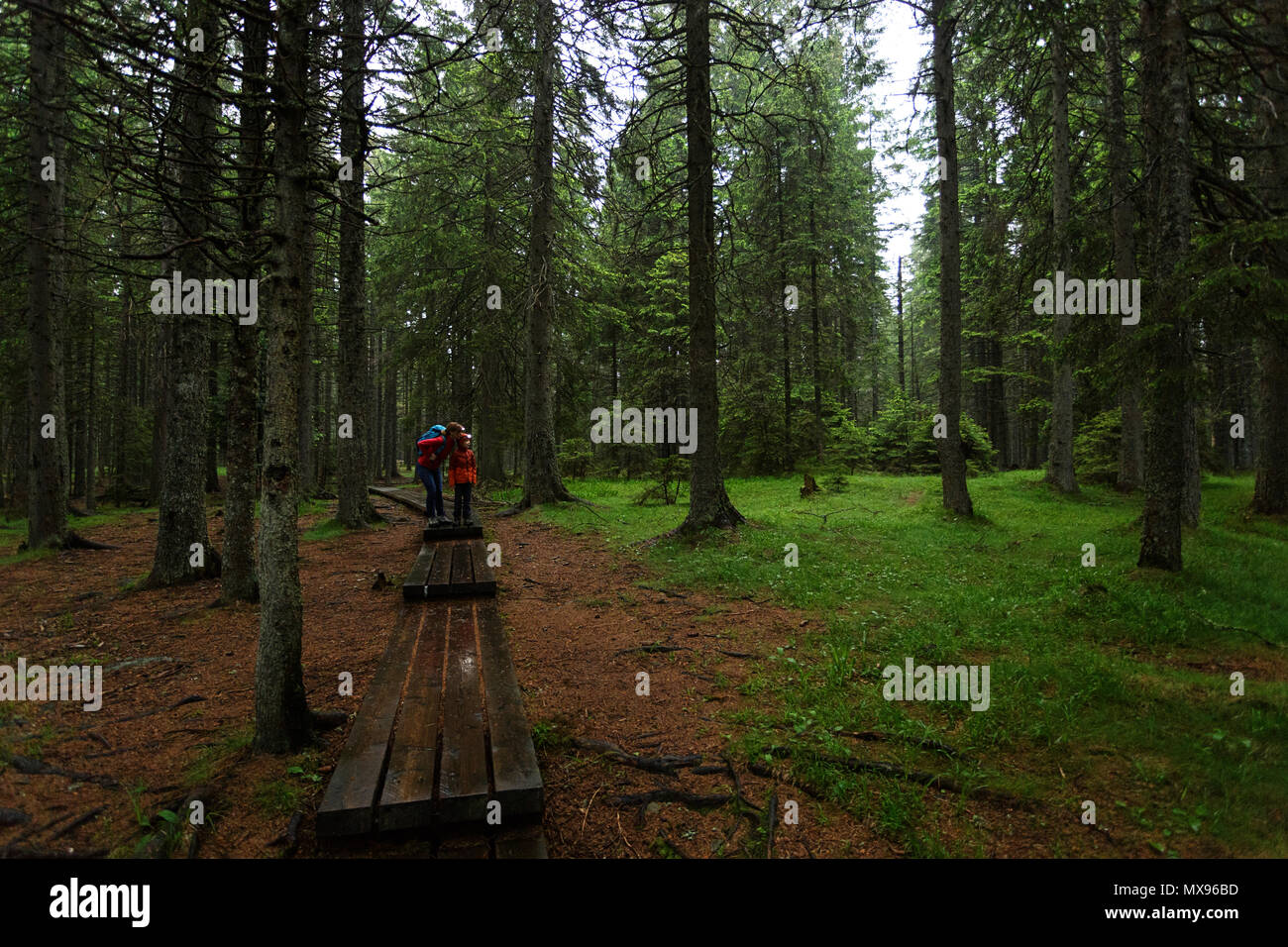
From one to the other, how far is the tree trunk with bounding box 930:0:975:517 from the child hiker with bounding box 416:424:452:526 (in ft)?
35.3

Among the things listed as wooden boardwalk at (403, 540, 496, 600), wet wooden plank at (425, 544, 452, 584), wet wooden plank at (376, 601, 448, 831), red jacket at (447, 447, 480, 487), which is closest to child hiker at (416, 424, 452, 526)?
red jacket at (447, 447, 480, 487)

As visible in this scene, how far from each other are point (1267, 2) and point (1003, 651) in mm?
11251

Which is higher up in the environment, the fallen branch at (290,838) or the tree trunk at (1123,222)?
the tree trunk at (1123,222)

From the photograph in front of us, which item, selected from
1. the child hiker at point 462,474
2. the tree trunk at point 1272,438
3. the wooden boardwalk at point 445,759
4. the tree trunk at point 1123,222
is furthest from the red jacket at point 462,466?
the tree trunk at point 1272,438

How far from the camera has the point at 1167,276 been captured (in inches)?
280

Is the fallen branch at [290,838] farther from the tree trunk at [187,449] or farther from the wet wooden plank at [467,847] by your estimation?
the tree trunk at [187,449]

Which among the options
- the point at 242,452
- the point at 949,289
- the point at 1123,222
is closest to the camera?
the point at 242,452

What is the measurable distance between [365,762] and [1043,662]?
5692 mm

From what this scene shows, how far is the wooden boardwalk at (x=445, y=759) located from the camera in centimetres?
279

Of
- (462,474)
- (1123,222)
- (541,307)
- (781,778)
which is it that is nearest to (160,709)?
(781,778)

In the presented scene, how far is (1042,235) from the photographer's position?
11383mm

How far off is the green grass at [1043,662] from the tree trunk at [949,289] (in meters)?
1.83

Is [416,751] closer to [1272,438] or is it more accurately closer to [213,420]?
[1272,438]

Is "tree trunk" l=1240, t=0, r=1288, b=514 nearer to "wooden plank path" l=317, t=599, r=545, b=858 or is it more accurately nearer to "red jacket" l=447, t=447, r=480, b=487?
"wooden plank path" l=317, t=599, r=545, b=858
